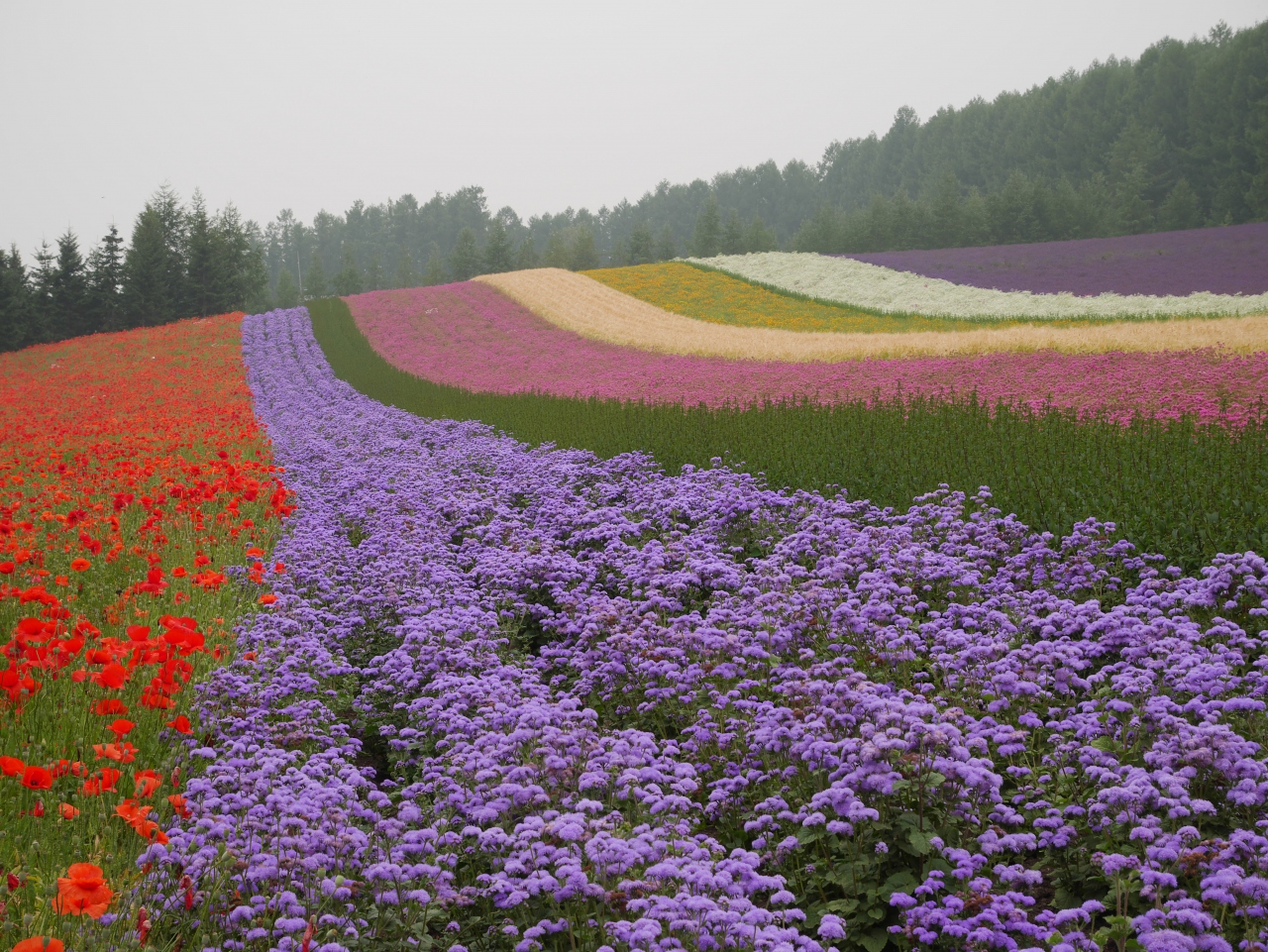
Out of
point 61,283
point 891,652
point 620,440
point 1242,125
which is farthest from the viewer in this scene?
point 1242,125

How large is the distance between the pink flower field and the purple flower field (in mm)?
20865

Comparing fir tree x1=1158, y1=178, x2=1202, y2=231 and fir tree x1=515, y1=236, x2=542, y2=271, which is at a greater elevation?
fir tree x1=515, y1=236, x2=542, y2=271

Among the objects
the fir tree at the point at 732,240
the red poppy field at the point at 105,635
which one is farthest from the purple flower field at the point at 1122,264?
the red poppy field at the point at 105,635

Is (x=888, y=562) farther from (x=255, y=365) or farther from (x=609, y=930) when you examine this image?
(x=255, y=365)

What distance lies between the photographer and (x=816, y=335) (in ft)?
97.7

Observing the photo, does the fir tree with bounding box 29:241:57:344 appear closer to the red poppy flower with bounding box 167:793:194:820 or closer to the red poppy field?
the red poppy field

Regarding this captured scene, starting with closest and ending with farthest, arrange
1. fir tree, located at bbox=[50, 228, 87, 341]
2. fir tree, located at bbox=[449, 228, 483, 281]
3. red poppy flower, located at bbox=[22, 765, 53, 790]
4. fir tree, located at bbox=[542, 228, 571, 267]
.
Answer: red poppy flower, located at bbox=[22, 765, 53, 790] → fir tree, located at bbox=[50, 228, 87, 341] → fir tree, located at bbox=[449, 228, 483, 281] → fir tree, located at bbox=[542, 228, 571, 267]

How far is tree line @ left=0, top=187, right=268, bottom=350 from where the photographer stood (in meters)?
46.5

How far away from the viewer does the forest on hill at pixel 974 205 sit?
51.4m

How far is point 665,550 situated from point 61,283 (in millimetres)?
53066

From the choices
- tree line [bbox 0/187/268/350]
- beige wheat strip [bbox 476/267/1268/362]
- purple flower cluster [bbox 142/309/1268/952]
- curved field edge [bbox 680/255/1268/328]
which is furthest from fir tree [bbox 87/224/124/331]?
purple flower cluster [bbox 142/309/1268/952]

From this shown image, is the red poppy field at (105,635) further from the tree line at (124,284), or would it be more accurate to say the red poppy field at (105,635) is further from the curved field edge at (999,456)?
→ the tree line at (124,284)

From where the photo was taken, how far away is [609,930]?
3059mm

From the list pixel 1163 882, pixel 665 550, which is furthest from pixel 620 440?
pixel 1163 882
